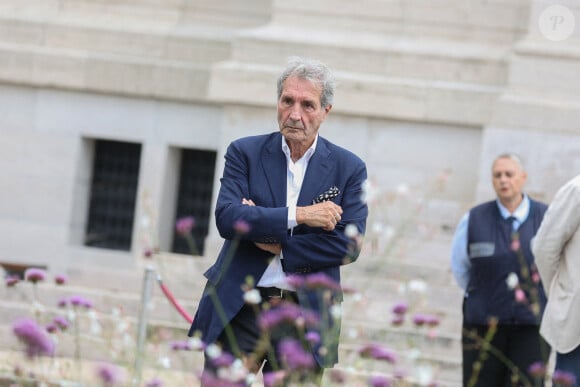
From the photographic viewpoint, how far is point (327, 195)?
5938 millimetres

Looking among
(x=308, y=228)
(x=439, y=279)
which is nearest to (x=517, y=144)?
(x=439, y=279)

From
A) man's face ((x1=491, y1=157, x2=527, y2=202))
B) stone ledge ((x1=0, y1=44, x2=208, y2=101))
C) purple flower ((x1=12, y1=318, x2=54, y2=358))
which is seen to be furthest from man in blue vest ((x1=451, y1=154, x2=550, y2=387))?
stone ledge ((x1=0, y1=44, x2=208, y2=101))

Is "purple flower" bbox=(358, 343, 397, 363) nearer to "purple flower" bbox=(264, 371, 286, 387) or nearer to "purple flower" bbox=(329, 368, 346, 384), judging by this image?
"purple flower" bbox=(329, 368, 346, 384)

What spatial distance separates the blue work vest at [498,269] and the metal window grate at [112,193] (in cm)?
515

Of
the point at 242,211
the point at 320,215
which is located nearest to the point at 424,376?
the point at 320,215

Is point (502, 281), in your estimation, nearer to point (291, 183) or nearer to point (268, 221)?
point (291, 183)

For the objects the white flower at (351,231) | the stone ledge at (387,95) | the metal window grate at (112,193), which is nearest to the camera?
the white flower at (351,231)

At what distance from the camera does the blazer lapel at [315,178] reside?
5.92 meters

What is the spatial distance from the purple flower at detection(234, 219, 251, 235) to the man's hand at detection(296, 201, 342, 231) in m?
0.22

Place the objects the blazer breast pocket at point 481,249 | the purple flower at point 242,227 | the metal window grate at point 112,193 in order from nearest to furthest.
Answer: the purple flower at point 242,227 < the blazer breast pocket at point 481,249 < the metal window grate at point 112,193

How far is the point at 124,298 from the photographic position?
1145 cm

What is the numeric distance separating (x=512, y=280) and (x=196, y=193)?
18.6ft

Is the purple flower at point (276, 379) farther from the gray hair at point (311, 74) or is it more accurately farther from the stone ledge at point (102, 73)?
the stone ledge at point (102, 73)

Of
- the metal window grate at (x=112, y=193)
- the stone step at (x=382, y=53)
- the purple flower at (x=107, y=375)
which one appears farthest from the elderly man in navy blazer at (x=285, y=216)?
the metal window grate at (x=112, y=193)
